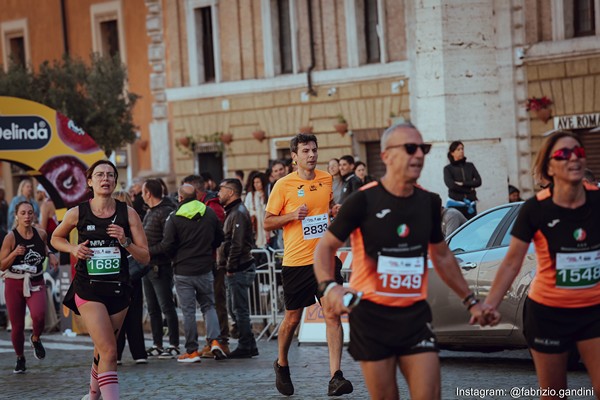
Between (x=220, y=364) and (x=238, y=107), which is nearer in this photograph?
(x=220, y=364)

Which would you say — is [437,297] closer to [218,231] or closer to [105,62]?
[218,231]

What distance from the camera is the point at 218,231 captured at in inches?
602

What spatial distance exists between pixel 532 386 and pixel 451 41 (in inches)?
295

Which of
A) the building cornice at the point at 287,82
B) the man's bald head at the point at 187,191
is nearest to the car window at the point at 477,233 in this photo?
the man's bald head at the point at 187,191

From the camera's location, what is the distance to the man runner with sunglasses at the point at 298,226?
1165 cm

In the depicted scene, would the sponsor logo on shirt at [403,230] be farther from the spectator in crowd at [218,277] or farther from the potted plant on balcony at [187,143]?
the potted plant on balcony at [187,143]

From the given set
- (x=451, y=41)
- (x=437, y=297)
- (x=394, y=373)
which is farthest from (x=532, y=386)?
(x=451, y=41)

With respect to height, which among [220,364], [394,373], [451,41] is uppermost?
[451,41]

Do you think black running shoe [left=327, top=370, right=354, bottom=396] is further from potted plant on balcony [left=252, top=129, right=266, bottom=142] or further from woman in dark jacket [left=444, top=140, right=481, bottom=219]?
potted plant on balcony [left=252, top=129, right=266, bottom=142]

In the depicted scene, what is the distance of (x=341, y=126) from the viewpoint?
32406 millimetres

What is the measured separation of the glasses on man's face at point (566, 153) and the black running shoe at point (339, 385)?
145 inches

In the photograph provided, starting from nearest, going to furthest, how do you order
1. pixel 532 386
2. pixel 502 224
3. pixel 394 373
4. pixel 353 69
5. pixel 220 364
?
pixel 394 373, pixel 532 386, pixel 502 224, pixel 220 364, pixel 353 69

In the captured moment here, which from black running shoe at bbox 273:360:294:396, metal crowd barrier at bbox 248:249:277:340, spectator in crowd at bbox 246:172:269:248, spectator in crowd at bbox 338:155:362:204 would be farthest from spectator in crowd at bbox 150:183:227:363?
spectator in crowd at bbox 246:172:269:248

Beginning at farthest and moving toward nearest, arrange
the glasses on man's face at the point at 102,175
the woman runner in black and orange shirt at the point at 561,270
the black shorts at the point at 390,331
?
the glasses on man's face at the point at 102,175 → the woman runner in black and orange shirt at the point at 561,270 → the black shorts at the point at 390,331
